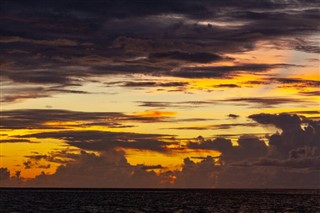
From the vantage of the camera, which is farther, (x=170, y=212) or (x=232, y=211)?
(x=232, y=211)

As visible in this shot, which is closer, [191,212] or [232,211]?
[191,212]

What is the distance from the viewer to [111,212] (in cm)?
12875

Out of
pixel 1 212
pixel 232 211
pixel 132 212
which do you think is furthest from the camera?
pixel 232 211

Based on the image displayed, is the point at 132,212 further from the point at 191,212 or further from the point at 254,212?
the point at 254,212

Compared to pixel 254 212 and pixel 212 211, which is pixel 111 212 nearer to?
pixel 212 211

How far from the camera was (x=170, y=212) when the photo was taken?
12725 cm

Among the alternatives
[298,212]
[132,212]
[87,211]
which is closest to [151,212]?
[132,212]

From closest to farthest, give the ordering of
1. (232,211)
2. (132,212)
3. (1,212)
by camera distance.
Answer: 1. (1,212)
2. (132,212)
3. (232,211)

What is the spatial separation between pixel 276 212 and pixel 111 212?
33.6 m

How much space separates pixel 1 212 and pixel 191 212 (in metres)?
36.3

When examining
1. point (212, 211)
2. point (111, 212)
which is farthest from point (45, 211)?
point (212, 211)

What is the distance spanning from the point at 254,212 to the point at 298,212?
880 centimetres

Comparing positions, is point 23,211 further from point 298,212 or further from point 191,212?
point 298,212

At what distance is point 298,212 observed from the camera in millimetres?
132250
